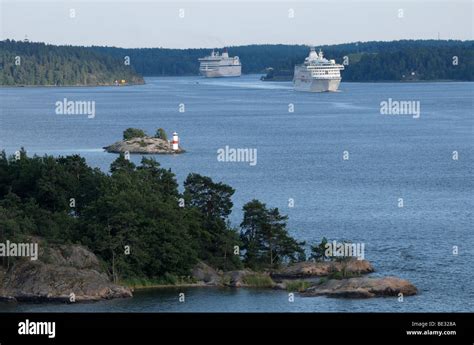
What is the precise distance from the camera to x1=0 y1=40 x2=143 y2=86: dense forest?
519 feet

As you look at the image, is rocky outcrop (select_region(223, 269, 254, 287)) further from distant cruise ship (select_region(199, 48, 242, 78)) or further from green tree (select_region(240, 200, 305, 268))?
distant cruise ship (select_region(199, 48, 242, 78))

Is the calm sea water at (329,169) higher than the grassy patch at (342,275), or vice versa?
the grassy patch at (342,275)

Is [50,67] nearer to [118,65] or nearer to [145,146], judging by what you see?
[118,65]

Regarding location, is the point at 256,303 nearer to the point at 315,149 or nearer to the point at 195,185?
the point at 195,185

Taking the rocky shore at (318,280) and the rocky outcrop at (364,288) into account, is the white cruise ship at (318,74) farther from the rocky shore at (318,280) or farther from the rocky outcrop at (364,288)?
the rocky outcrop at (364,288)

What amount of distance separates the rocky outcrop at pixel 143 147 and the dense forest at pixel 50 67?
103 meters

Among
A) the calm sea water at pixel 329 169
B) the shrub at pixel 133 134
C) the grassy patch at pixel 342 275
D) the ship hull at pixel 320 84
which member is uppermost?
the ship hull at pixel 320 84

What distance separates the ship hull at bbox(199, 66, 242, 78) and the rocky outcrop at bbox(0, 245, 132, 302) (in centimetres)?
17231

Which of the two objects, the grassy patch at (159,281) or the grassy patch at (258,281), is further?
the grassy patch at (258,281)

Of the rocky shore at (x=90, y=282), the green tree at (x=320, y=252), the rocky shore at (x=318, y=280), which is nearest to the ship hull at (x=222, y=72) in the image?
the green tree at (x=320, y=252)

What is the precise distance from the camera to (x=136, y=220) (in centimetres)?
2241

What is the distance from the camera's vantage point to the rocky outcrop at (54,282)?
1966cm

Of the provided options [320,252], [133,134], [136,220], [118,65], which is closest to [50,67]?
[118,65]
